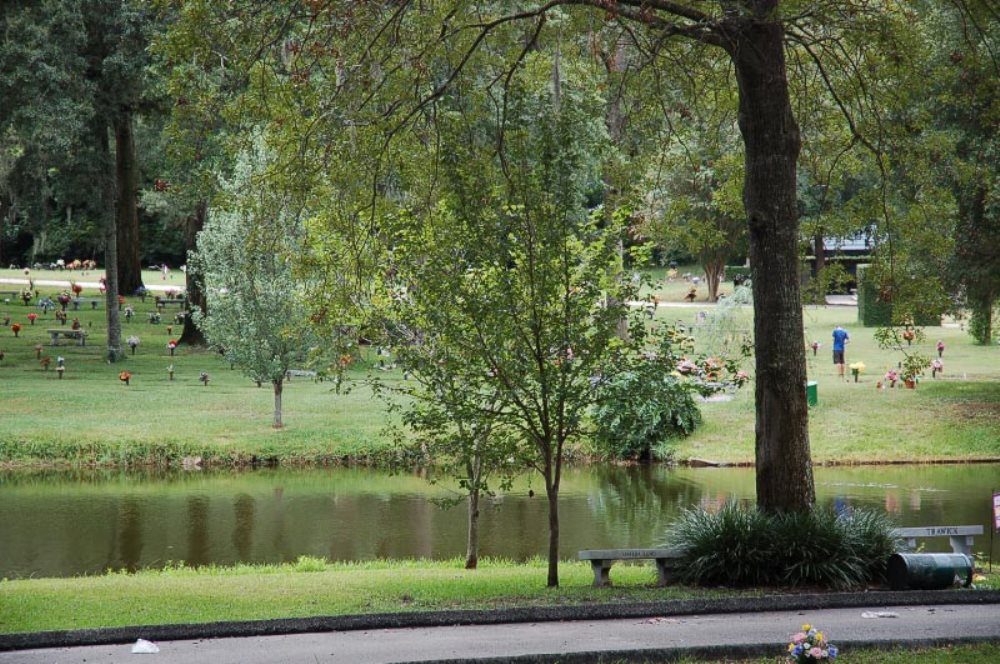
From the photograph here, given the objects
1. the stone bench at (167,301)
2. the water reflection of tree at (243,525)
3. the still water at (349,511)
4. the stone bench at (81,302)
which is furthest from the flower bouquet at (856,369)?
the stone bench at (81,302)

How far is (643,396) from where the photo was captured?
13055mm

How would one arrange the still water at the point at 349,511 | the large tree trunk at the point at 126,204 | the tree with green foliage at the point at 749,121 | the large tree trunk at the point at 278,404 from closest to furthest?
the tree with green foliage at the point at 749,121 < the still water at the point at 349,511 < the large tree trunk at the point at 278,404 < the large tree trunk at the point at 126,204

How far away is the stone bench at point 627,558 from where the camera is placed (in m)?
12.5

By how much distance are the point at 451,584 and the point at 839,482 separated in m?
14.5

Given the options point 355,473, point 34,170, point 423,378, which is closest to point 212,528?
point 355,473

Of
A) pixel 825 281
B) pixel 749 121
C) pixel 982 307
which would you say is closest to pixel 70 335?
pixel 982 307

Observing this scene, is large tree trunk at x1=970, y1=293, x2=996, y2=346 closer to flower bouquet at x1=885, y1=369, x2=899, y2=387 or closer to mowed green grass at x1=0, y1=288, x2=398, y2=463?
flower bouquet at x1=885, y1=369, x2=899, y2=387

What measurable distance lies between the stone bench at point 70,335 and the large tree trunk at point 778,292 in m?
32.7

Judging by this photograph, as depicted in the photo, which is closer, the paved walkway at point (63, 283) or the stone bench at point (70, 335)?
the stone bench at point (70, 335)

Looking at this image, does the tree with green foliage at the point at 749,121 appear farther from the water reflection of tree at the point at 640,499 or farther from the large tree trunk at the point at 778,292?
the water reflection of tree at the point at 640,499

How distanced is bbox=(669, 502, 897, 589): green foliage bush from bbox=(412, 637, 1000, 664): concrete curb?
2.82 meters

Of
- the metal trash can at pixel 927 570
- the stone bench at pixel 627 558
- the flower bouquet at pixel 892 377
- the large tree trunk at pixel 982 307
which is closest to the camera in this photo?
the metal trash can at pixel 927 570

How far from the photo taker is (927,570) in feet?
38.9

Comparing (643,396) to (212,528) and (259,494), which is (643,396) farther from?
(259,494)
